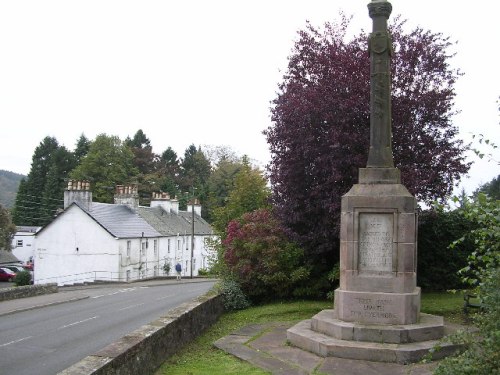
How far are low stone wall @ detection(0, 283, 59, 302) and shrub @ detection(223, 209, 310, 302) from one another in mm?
13388

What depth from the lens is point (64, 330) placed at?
52.0ft

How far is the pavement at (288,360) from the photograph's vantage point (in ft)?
26.0

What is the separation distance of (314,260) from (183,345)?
238 inches

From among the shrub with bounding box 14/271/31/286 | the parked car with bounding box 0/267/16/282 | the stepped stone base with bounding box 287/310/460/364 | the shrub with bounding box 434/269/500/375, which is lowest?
the parked car with bounding box 0/267/16/282

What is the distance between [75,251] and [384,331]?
3717 cm

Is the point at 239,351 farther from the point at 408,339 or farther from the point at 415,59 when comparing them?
the point at 415,59

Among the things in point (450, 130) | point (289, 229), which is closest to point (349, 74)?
point (450, 130)

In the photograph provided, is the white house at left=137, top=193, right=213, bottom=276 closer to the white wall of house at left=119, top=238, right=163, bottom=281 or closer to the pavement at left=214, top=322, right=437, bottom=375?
the white wall of house at left=119, top=238, right=163, bottom=281

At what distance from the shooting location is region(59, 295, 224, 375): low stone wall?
6.47m

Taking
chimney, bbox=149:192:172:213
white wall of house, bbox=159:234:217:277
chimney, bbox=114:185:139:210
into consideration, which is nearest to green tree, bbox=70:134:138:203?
chimney, bbox=149:192:172:213

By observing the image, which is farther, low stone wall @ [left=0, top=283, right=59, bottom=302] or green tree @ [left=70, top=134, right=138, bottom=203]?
green tree @ [left=70, top=134, right=138, bottom=203]

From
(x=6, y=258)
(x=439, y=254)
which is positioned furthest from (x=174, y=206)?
(x=439, y=254)

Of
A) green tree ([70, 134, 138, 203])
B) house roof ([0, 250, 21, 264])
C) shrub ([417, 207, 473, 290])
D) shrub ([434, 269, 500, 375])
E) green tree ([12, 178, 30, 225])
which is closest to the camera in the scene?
shrub ([434, 269, 500, 375])

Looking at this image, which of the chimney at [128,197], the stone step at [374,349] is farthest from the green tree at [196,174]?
the stone step at [374,349]
